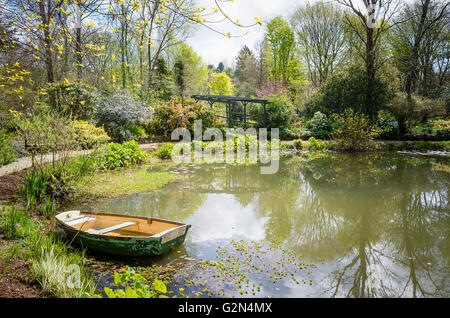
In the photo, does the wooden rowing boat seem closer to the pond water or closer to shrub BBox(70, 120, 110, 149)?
the pond water

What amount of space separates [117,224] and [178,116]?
11021 mm

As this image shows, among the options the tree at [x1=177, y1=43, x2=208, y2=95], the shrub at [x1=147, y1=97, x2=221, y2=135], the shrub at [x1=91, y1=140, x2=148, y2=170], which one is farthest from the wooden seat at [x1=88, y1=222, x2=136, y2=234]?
the tree at [x1=177, y1=43, x2=208, y2=95]

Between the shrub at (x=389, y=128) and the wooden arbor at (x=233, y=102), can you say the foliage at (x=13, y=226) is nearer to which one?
the wooden arbor at (x=233, y=102)

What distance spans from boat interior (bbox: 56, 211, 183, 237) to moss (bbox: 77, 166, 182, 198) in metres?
1.94

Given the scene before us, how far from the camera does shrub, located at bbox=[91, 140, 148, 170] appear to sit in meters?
9.74

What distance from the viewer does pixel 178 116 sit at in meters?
15.5

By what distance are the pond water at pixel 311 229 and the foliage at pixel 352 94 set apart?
750 centimetres

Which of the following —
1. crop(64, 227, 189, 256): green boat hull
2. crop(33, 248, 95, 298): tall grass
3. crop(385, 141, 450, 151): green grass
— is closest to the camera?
crop(33, 248, 95, 298): tall grass

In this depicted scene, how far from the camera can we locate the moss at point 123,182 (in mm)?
7481

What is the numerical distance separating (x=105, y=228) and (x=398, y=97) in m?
17.3

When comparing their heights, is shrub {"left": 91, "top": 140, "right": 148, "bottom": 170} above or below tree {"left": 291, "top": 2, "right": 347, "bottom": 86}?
below

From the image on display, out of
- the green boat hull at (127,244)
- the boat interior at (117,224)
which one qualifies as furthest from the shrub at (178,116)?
the green boat hull at (127,244)
